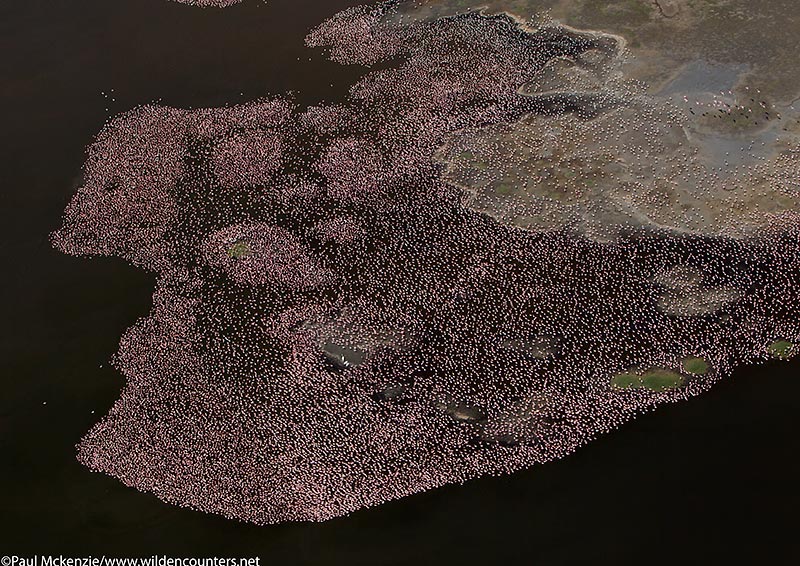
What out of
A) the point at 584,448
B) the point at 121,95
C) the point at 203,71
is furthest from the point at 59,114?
the point at 584,448

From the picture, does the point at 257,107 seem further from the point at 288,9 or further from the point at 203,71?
the point at 288,9

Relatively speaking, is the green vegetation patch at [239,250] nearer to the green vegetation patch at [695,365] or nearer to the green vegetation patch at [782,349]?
the green vegetation patch at [695,365]

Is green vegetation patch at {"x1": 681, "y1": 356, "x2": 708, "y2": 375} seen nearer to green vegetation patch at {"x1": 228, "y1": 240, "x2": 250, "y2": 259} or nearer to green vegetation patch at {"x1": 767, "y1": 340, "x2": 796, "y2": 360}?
green vegetation patch at {"x1": 767, "y1": 340, "x2": 796, "y2": 360}

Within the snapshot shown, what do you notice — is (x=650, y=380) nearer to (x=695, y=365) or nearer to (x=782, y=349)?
(x=695, y=365)

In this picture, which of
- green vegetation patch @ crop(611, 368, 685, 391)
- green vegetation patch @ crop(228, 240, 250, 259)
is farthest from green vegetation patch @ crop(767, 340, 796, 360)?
green vegetation patch @ crop(228, 240, 250, 259)

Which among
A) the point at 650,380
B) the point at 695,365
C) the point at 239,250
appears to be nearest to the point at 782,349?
the point at 695,365

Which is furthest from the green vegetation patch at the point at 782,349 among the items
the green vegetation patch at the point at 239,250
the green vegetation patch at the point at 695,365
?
the green vegetation patch at the point at 239,250
